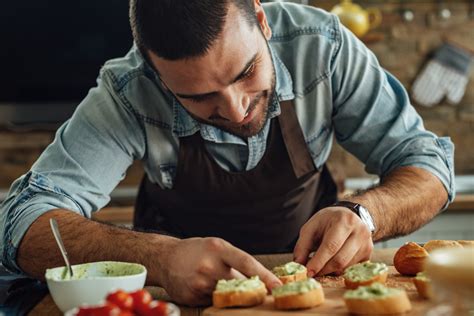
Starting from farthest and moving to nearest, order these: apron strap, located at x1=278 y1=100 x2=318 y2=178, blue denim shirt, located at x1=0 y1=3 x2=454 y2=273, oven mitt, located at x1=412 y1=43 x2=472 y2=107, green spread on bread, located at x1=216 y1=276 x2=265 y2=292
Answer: oven mitt, located at x1=412 y1=43 x2=472 y2=107 < apron strap, located at x1=278 y1=100 x2=318 y2=178 < blue denim shirt, located at x1=0 y1=3 x2=454 y2=273 < green spread on bread, located at x1=216 y1=276 x2=265 y2=292

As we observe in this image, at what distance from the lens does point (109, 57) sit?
11.8ft

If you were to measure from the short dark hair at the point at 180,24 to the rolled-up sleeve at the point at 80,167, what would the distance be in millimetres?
371

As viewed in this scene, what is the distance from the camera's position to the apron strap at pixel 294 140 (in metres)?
2.05

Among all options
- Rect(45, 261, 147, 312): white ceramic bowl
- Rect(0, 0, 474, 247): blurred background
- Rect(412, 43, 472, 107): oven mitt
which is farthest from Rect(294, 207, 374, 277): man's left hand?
Rect(412, 43, 472, 107): oven mitt

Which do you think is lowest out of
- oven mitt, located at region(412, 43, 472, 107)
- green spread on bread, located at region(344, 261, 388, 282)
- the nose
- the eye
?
oven mitt, located at region(412, 43, 472, 107)

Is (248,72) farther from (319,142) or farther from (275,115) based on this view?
(319,142)

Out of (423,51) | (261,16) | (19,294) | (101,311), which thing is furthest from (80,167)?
(423,51)

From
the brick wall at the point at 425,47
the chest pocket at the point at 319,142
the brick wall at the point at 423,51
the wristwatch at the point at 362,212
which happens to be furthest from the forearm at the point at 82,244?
the brick wall at the point at 425,47

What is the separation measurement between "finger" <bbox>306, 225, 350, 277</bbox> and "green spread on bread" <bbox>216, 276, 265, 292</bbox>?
18 centimetres

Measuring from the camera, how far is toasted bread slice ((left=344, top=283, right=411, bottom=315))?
49.2 inches

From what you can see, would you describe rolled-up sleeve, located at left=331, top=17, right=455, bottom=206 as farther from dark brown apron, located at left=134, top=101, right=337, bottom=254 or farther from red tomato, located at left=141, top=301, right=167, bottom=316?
red tomato, located at left=141, top=301, right=167, bottom=316

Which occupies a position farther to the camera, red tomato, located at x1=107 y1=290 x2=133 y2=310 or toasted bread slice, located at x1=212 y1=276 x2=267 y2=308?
toasted bread slice, located at x1=212 y1=276 x2=267 y2=308

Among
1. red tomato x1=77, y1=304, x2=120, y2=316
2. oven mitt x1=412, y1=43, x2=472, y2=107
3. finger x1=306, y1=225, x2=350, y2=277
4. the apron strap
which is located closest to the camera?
red tomato x1=77, y1=304, x2=120, y2=316

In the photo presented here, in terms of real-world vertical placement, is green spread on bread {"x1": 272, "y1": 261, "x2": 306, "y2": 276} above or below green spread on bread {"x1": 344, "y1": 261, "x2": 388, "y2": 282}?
below
